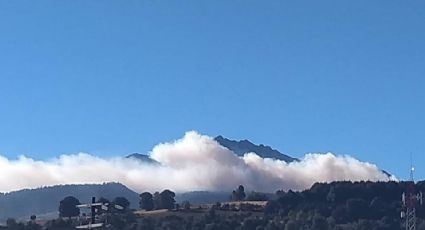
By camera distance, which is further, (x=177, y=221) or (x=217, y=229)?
(x=177, y=221)

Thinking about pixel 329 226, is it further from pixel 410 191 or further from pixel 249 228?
pixel 410 191

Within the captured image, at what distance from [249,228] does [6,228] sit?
3937 cm

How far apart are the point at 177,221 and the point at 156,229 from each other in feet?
42.2

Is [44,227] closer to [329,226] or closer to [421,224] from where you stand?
[329,226]

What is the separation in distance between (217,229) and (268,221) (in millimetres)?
17665

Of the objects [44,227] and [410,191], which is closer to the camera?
[410,191]

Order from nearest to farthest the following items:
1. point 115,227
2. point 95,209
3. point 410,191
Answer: point 410,191, point 115,227, point 95,209

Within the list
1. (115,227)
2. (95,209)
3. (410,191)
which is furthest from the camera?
(95,209)

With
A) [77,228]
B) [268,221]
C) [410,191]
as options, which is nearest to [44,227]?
[77,228]

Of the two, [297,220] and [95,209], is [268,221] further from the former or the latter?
[95,209]

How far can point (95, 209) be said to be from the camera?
7677 inches

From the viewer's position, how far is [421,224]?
196m

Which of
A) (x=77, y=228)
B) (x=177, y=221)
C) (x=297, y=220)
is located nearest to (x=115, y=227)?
(x=77, y=228)

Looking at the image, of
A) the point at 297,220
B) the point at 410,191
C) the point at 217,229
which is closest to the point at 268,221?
the point at 297,220
